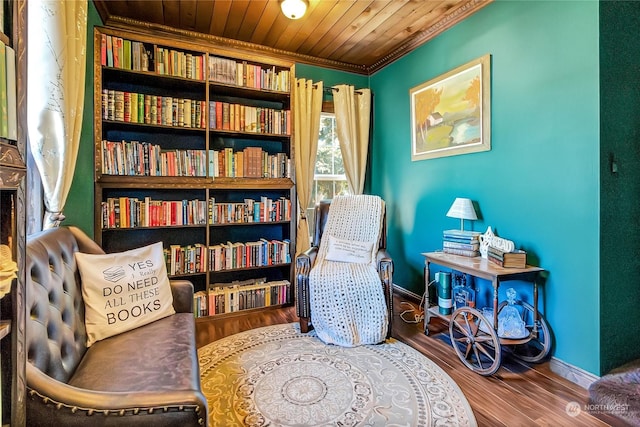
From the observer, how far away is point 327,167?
11.5 ft

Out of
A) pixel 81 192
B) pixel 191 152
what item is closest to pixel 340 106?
pixel 191 152

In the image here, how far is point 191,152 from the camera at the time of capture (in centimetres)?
263

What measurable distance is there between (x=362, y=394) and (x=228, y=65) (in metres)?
2.68

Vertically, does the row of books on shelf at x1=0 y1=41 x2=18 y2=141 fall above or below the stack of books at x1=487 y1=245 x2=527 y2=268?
above

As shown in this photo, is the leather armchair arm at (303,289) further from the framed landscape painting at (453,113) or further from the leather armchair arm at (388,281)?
the framed landscape painting at (453,113)

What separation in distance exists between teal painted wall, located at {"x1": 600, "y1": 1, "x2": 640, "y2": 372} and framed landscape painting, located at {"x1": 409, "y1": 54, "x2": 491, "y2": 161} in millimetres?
676

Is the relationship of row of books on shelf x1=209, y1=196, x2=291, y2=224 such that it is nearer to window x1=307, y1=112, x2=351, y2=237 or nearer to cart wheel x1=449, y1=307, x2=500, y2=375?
window x1=307, y1=112, x2=351, y2=237

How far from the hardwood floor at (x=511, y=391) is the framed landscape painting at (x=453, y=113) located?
1.48m

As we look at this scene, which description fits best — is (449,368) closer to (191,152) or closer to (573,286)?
(573,286)

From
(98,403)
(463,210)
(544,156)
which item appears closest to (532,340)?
(463,210)

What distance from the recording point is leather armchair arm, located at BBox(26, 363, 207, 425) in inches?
32.0

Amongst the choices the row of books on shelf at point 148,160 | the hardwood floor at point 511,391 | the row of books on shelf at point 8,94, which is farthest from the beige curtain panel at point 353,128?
the row of books on shelf at point 8,94

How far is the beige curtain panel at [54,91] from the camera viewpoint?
58.6 inches

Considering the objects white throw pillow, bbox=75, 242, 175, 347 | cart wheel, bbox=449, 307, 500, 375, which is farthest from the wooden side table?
white throw pillow, bbox=75, 242, 175, 347
